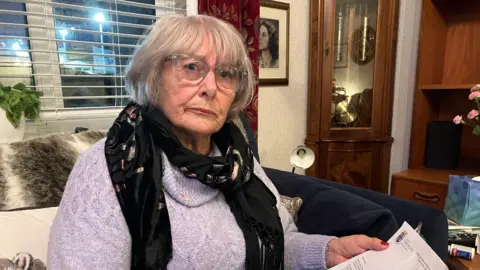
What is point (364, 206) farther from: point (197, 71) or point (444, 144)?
point (444, 144)

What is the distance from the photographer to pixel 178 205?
2.64ft

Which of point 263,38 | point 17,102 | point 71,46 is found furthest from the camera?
point 263,38

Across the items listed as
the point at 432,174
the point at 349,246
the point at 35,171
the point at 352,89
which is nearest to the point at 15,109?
the point at 35,171

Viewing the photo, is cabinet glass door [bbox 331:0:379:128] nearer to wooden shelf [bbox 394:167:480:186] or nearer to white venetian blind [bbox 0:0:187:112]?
wooden shelf [bbox 394:167:480:186]

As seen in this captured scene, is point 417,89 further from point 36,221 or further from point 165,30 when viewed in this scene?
point 36,221

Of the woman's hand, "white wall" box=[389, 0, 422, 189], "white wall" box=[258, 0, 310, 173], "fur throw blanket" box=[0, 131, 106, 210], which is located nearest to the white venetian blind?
"fur throw blanket" box=[0, 131, 106, 210]

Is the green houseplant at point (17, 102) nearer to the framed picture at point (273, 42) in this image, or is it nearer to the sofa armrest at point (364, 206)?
the sofa armrest at point (364, 206)

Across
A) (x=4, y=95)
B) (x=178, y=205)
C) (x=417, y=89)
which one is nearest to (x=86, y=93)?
(x=4, y=95)

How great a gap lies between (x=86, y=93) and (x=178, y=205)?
3.20ft

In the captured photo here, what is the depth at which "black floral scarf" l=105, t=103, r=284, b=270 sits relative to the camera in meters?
0.73

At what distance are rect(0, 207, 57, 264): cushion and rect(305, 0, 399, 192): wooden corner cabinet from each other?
5.10 feet

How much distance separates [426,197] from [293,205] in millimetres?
1145

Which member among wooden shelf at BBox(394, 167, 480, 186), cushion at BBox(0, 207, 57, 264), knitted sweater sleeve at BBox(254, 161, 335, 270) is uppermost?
cushion at BBox(0, 207, 57, 264)

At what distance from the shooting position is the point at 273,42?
1923mm
